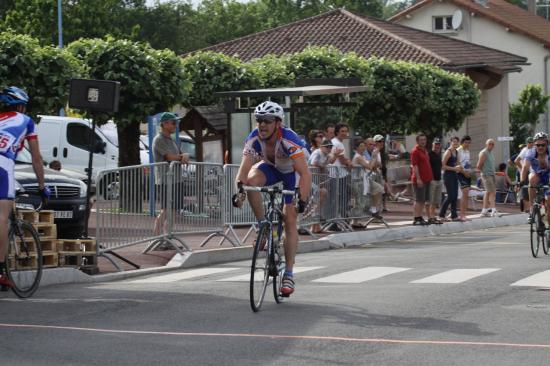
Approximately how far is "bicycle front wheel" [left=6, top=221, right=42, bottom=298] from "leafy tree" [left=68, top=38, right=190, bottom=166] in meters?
14.5

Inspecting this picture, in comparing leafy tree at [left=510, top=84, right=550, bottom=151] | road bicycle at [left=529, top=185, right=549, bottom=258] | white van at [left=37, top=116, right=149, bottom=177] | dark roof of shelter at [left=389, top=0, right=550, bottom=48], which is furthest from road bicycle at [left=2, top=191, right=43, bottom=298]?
dark roof of shelter at [left=389, top=0, right=550, bottom=48]

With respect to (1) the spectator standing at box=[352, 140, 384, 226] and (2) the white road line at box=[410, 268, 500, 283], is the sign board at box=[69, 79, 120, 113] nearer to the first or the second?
(2) the white road line at box=[410, 268, 500, 283]

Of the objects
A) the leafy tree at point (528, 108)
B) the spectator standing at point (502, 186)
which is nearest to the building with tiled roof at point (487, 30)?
the leafy tree at point (528, 108)

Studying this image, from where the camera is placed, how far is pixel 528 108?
65.1 metres

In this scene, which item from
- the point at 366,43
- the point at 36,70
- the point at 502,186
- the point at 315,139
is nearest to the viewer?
the point at 315,139

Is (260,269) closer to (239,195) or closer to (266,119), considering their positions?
(239,195)

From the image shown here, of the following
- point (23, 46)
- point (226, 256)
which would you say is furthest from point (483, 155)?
point (226, 256)

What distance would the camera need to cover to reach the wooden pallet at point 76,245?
1488 centimetres

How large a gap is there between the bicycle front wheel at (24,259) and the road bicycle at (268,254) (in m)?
2.41

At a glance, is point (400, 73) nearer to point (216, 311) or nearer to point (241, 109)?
point (241, 109)

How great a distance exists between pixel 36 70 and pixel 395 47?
30956 millimetres

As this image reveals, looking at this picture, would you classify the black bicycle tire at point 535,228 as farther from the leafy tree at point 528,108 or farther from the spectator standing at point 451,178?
the leafy tree at point 528,108

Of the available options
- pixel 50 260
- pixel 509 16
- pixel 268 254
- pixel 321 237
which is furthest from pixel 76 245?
pixel 509 16

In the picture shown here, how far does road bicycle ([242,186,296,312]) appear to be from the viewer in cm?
1080
